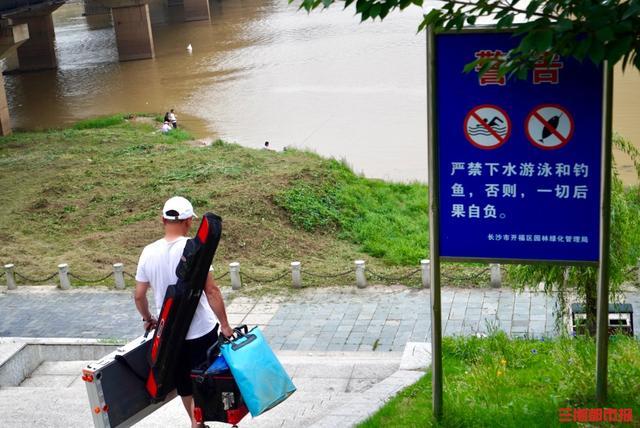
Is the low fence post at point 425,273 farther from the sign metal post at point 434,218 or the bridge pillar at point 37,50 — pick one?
the bridge pillar at point 37,50

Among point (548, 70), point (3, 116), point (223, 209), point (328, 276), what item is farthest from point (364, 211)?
point (3, 116)

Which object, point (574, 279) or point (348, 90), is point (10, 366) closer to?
point (574, 279)

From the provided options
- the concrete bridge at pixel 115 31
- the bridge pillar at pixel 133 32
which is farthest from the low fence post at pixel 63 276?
the bridge pillar at pixel 133 32

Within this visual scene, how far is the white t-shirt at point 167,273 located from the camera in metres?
5.86

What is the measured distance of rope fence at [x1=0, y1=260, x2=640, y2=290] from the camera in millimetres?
13234

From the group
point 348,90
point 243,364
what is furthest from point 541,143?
point 348,90

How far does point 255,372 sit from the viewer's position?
5.73 m

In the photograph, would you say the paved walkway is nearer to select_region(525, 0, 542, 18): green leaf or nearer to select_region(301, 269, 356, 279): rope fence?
select_region(301, 269, 356, 279): rope fence

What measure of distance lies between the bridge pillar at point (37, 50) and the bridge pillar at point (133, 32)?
3946 mm

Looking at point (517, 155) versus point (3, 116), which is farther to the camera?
point (3, 116)

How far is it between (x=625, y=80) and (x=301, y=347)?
23375mm

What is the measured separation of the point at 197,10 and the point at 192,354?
178 ft

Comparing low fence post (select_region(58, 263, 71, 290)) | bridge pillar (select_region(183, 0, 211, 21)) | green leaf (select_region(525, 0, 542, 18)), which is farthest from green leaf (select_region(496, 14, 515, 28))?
bridge pillar (select_region(183, 0, 211, 21))

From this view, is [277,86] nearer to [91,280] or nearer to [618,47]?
[91,280]
